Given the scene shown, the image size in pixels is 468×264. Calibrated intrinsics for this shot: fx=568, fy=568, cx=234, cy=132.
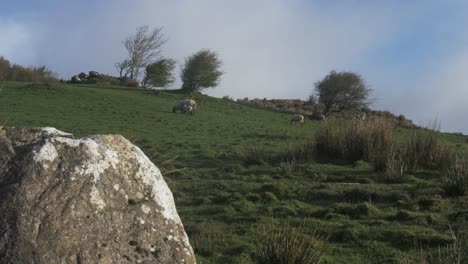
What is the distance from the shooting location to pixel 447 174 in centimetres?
1213

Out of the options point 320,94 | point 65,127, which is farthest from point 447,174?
point 320,94

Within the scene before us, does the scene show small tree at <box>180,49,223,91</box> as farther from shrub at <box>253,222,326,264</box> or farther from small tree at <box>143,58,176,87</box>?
shrub at <box>253,222,326,264</box>

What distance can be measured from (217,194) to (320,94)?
43746 millimetres

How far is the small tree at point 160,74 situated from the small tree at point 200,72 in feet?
7.20

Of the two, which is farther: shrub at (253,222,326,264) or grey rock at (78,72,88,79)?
grey rock at (78,72,88,79)

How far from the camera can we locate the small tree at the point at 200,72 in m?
50.8

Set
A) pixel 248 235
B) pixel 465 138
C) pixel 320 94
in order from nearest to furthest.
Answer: pixel 248 235
pixel 465 138
pixel 320 94

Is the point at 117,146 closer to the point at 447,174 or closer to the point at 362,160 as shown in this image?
the point at 447,174

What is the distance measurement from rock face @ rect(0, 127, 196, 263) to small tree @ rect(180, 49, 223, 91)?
152 ft

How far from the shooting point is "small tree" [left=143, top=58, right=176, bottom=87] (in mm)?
53719

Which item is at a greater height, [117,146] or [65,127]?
[117,146]

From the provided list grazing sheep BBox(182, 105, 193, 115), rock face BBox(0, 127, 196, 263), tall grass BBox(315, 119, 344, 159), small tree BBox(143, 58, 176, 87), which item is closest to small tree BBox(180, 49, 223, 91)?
small tree BBox(143, 58, 176, 87)

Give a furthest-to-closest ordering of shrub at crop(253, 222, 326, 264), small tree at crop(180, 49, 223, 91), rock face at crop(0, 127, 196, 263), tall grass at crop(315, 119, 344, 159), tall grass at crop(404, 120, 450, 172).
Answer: small tree at crop(180, 49, 223, 91) → tall grass at crop(315, 119, 344, 159) → tall grass at crop(404, 120, 450, 172) → shrub at crop(253, 222, 326, 264) → rock face at crop(0, 127, 196, 263)

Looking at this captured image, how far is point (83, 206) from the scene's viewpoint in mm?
3637
